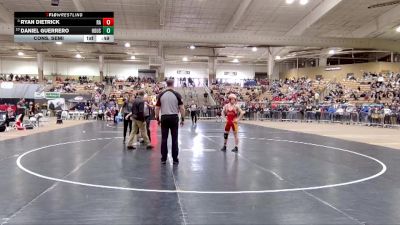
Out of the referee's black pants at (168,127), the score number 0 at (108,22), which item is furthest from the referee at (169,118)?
the score number 0 at (108,22)

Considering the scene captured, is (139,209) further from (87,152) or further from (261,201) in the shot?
(87,152)

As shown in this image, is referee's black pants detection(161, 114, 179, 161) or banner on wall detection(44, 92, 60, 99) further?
banner on wall detection(44, 92, 60, 99)

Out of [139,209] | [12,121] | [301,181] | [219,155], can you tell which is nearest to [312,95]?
[12,121]

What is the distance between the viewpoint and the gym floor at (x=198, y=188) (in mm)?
4566

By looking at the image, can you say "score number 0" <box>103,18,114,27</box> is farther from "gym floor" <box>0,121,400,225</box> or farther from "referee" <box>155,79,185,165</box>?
"referee" <box>155,79,185,165</box>

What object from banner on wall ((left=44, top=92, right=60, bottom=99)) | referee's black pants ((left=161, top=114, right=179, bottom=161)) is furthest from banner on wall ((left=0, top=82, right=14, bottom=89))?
referee's black pants ((left=161, top=114, right=179, bottom=161))

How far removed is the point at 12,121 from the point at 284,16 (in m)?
24.9

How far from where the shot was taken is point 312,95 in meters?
37.2
